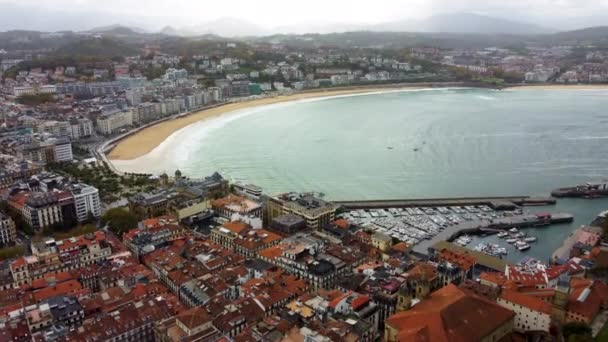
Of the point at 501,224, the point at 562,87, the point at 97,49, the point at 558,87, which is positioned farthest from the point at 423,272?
the point at 97,49

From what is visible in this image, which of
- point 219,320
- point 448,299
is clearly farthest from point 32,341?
point 448,299

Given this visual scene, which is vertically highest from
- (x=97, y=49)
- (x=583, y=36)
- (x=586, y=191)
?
(x=583, y=36)

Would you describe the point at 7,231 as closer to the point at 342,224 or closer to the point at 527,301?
the point at 342,224

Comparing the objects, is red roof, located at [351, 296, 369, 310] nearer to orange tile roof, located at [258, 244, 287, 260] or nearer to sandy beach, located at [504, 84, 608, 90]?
orange tile roof, located at [258, 244, 287, 260]

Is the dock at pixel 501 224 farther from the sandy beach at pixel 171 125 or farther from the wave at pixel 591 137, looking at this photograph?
the sandy beach at pixel 171 125

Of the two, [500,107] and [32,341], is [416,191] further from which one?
[500,107]

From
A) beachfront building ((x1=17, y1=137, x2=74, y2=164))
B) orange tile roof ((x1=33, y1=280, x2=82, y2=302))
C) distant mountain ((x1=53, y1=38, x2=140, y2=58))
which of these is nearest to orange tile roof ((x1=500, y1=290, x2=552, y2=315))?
orange tile roof ((x1=33, y1=280, x2=82, y2=302))
